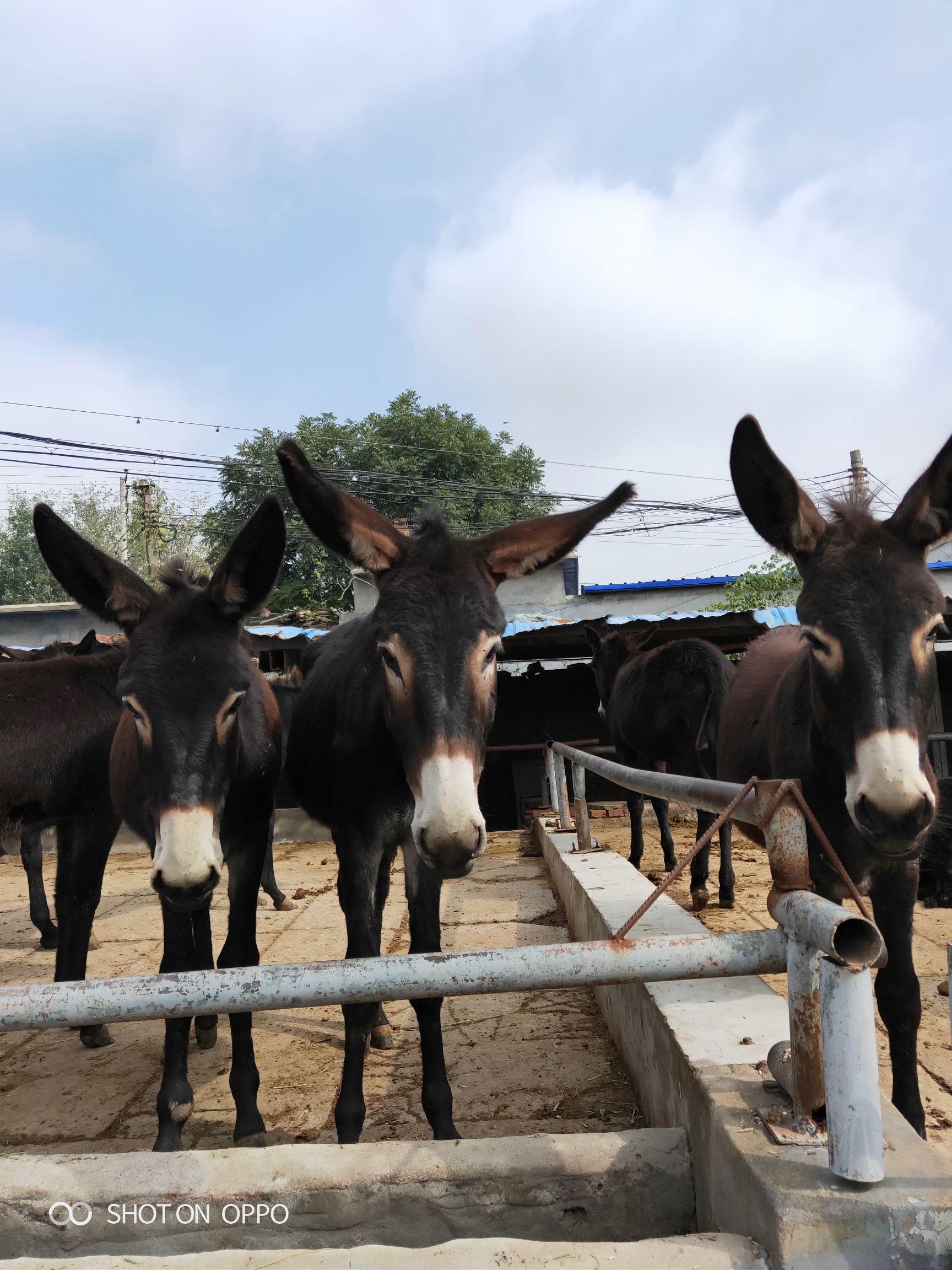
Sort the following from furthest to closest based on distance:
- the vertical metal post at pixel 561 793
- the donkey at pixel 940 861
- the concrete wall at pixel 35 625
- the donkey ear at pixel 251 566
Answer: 1. the concrete wall at pixel 35 625
2. the vertical metal post at pixel 561 793
3. the donkey at pixel 940 861
4. the donkey ear at pixel 251 566

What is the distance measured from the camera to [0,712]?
4.85m

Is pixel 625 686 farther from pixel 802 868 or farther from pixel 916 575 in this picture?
pixel 802 868

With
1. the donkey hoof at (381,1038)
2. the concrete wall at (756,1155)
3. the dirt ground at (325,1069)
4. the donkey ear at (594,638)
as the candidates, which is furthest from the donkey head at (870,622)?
the donkey ear at (594,638)

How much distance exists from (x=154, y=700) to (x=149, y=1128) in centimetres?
184

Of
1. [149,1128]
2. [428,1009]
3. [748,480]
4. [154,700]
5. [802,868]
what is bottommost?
[149,1128]

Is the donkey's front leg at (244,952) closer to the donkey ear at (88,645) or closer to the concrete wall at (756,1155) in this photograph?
the concrete wall at (756,1155)

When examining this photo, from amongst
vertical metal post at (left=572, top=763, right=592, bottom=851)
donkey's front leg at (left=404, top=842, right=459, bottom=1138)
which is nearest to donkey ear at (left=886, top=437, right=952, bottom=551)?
donkey's front leg at (left=404, top=842, right=459, bottom=1138)

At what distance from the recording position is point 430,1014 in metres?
2.93

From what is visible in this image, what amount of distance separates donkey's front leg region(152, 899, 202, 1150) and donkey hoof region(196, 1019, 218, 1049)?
104 centimetres

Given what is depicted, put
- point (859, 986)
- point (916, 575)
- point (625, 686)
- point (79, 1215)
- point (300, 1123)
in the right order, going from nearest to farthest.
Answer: point (859, 986) < point (79, 1215) < point (916, 575) < point (300, 1123) < point (625, 686)

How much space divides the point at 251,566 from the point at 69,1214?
211 centimetres

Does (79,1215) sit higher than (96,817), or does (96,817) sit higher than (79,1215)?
(96,817)

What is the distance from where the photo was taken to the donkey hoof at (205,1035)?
165 inches

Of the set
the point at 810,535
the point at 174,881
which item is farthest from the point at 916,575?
the point at 174,881
